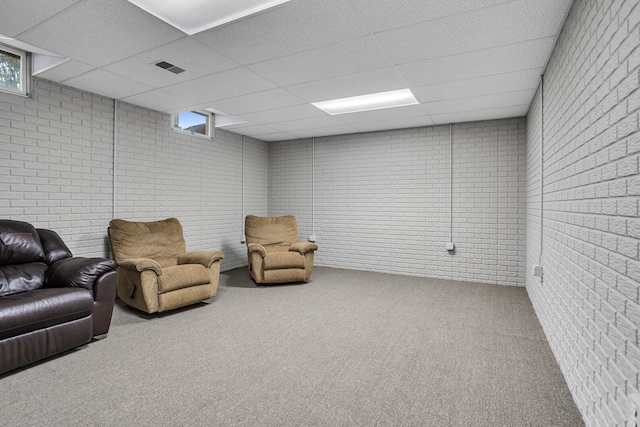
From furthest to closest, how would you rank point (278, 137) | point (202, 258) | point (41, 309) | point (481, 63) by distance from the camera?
point (278, 137) < point (202, 258) < point (481, 63) < point (41, 309)

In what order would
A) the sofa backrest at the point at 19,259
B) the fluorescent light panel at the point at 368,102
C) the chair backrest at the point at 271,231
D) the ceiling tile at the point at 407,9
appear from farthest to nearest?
Result: the chair backrest at the point at 271,231 < the fluorescent light panel at the point at 368,102 < the sofa backrest at the point at 19,259 < the ceiling tile at the point at 407,9

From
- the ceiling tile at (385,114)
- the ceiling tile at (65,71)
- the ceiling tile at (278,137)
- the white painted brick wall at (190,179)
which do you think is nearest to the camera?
the ceiling tile at (65,71)

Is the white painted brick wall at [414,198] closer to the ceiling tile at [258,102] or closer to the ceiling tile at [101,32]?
the ceiling tile at [258,102]

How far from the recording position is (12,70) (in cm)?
353

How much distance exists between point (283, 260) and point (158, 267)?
182 centimetres

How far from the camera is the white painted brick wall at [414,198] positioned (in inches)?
206

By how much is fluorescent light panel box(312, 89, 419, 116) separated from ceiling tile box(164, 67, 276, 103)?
0.95m

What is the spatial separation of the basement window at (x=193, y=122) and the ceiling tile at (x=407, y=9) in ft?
12.4

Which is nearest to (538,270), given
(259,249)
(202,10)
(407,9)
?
(407,9)

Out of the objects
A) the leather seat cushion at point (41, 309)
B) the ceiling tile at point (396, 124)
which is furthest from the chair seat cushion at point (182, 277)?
the ceiling tile at point (396, 124)

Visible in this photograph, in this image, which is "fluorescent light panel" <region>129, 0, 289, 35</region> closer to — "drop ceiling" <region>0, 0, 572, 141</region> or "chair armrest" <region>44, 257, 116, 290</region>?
"drop ceiling" <region>0, 0, 572, 141</region>

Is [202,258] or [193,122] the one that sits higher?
[193,122]

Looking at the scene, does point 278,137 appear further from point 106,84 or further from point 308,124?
point 106,84

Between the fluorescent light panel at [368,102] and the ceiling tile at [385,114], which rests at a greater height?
the fluorescent light panel at [368,102]
